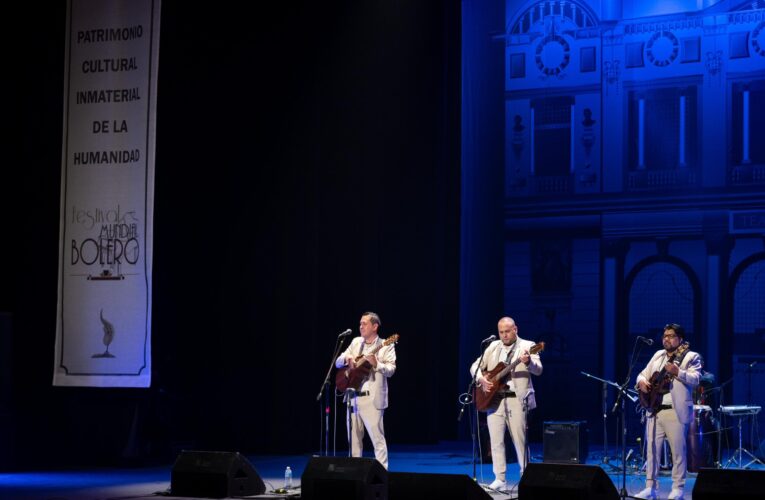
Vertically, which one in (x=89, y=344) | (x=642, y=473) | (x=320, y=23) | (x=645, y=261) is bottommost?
(x=642, y=473)

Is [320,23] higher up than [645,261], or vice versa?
[320,23]

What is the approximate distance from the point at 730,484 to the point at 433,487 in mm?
1857

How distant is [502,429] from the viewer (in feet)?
34.1

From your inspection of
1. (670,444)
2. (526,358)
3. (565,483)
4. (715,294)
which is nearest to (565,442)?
(526,358)

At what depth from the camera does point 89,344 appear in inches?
456

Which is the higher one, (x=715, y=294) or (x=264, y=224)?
(x=264, y=224)

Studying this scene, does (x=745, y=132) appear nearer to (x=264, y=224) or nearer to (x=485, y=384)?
(x=485, y=384)

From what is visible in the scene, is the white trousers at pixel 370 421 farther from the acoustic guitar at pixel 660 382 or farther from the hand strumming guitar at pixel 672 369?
the hand strumming guitar at pixel 672 369

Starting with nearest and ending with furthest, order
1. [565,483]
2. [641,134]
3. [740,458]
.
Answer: [565,483] < [740,458] < [641,134]

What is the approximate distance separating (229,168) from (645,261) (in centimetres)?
502

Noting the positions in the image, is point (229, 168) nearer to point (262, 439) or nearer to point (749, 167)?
point (262, 439)

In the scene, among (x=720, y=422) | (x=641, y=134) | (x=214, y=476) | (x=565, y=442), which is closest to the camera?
(x=214, y=476)

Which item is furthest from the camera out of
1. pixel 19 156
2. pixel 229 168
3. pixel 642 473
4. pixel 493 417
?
pixel 229 168

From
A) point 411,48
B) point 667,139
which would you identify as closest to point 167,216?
point 411,48
